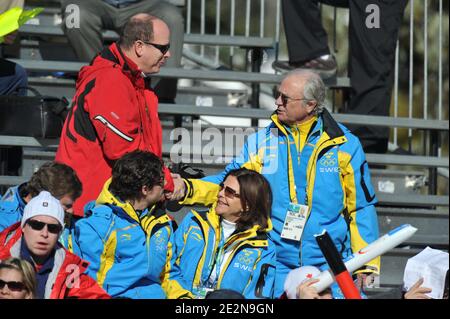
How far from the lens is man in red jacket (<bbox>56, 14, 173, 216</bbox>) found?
252 inches

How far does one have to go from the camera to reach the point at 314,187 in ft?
21.6

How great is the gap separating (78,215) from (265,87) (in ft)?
14.3

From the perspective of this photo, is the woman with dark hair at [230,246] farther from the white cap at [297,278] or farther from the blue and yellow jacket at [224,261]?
the white cap at [297,278]

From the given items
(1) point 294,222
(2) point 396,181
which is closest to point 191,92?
(2) point 396,181

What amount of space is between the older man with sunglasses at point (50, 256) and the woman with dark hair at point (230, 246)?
709 millimetres

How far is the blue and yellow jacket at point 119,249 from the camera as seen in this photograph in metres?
5.86

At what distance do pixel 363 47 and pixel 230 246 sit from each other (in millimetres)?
2774

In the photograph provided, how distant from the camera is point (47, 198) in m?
5.59

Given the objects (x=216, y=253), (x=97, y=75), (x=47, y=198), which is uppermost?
(x=97, y=75)

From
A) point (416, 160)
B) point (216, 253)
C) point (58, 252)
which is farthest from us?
point (416, 160)

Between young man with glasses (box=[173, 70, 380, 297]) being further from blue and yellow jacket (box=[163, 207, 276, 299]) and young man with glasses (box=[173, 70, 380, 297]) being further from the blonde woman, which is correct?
the blonde woman

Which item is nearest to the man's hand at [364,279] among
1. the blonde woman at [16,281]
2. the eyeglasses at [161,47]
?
the eyeglasses at [161,47]
